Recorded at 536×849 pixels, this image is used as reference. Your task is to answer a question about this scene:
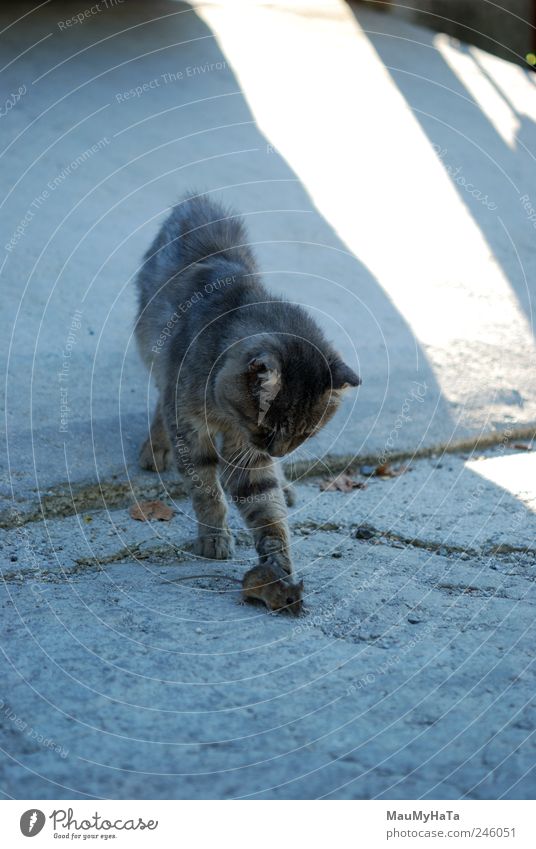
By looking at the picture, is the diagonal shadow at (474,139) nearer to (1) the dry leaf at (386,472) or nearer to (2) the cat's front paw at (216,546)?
(1) the dry leaf at (386,472)

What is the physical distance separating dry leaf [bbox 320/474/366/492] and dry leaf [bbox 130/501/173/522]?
0.90 m

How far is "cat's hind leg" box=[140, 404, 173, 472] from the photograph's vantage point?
16.6 ft

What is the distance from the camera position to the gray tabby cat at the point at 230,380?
3.68m

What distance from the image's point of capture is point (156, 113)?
8602mm

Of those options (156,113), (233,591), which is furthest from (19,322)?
(156,113)

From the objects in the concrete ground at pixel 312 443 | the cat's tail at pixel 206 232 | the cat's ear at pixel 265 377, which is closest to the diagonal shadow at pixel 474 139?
the concrete ground at pixel 312 443

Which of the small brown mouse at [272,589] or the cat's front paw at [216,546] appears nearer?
the small brown mouse at [272,589]

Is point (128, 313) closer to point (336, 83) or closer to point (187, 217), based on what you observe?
point (187, 217)

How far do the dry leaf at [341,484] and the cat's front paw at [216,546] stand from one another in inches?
40.5

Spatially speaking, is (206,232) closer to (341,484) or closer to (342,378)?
(341,484)

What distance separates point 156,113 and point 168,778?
7160 millimetres

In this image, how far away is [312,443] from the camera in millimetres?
5449

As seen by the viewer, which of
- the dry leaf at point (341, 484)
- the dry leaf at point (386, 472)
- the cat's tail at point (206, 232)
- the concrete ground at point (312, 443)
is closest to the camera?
the concrete ground at point (312, 443)

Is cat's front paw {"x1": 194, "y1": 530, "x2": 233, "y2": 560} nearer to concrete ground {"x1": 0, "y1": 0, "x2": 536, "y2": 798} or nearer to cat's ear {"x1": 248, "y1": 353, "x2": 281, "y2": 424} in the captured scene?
concrete ground {"x1": 0, "y1": 0, "x2": 536, "y2": 798}
